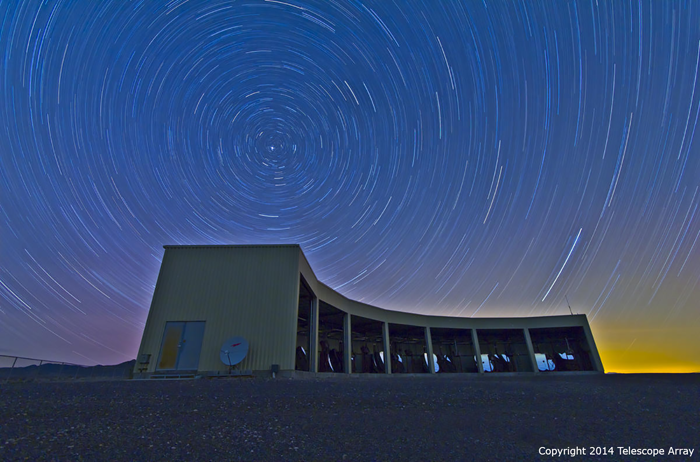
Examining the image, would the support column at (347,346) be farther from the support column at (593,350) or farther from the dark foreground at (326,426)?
the support column at (593,350)

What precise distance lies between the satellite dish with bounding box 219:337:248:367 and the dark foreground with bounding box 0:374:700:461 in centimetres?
774

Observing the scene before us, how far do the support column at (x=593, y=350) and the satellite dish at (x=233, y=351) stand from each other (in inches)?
1229

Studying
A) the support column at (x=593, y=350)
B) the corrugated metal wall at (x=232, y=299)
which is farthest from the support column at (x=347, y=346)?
the support column at (x=593, y=350)

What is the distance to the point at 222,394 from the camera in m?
5.73

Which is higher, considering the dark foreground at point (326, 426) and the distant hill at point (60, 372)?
the distant hill at point (60, 372)

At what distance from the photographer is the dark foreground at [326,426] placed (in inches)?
114

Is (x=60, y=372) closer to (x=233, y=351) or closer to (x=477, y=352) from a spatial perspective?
(x=233, y=351)

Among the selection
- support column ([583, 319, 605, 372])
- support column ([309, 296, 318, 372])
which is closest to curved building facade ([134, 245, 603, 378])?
support column ([309, 296, 318, 372])

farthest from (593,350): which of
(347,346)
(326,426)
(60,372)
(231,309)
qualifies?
(60,372)

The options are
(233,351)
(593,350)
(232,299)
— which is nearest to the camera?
(233,351)

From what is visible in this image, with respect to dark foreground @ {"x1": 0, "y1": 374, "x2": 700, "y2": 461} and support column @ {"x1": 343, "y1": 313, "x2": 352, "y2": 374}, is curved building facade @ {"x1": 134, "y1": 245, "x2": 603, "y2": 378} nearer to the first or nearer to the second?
support column @ {"x1": 343, "y1": 313, "x2": 352, "y2": 374}

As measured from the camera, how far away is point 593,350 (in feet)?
92.4

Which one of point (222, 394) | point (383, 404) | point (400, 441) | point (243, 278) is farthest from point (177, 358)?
point (400, 441)

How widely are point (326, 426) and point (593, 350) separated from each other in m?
34.5
